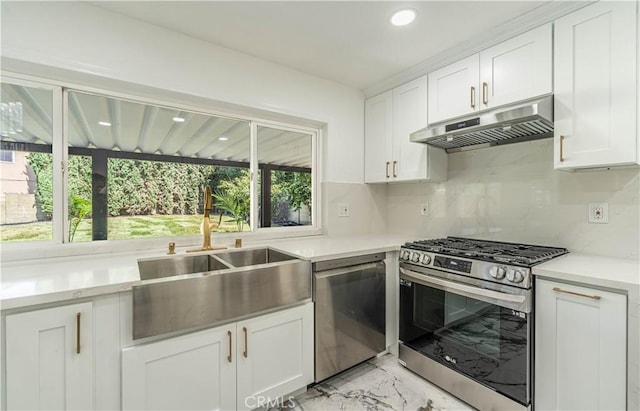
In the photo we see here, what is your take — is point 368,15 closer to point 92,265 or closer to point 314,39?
point 314,39

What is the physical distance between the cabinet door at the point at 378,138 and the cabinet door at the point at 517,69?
83 cm

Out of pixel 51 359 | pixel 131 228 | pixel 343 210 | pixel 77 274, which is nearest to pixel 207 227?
pixel 131 228

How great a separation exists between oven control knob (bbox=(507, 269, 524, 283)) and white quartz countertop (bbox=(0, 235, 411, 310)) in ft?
2.54

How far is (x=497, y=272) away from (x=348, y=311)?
3.01ft

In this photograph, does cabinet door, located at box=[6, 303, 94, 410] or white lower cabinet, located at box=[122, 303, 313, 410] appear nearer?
cabinet door, located at box=[6, 303, 94, 410]

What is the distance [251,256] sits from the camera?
1992 millimetres

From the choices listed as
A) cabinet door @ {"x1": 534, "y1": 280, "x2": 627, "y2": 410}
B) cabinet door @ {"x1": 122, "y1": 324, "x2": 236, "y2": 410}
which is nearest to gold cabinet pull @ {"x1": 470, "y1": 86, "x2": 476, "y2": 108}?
cabinet door @ {"x1": 534, "y1": 280, "x2": 627, "y2": 410}

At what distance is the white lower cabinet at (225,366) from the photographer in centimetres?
119

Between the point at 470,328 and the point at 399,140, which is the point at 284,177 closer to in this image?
the point at 399,140

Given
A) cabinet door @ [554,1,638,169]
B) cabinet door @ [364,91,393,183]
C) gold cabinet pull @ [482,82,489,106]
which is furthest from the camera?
cabinet door @ [364,91,393,183]

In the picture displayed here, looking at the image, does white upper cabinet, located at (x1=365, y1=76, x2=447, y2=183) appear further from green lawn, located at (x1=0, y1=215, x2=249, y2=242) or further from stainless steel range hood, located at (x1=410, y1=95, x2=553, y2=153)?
green lawn, located at (x1=0, y1=215, x2=249, y2=242)

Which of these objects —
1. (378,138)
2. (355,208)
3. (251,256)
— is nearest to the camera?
(251,256)

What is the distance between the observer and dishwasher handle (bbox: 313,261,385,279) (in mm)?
1706

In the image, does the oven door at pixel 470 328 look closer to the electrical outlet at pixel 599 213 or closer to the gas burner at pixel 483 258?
the gas burner at pixel 483 258
